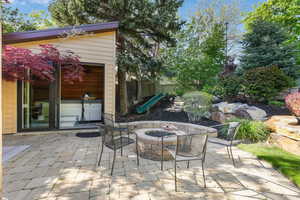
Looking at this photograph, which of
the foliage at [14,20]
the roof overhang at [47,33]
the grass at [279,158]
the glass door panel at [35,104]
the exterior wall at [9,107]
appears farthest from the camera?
the foliage at [14,20]

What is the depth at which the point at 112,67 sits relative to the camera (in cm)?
553

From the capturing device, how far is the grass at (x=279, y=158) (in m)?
2.58

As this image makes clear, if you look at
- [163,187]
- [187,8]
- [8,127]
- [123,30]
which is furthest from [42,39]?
[187,8]

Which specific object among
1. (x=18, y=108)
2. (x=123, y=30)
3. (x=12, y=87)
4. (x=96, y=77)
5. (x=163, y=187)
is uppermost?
(x=123, y=30)

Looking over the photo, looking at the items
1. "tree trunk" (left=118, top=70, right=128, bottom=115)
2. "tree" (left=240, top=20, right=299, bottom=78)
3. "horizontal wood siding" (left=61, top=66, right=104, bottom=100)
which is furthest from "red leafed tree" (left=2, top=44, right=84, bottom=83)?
"tree" (left=240, top=20, right=299, bottom=78)

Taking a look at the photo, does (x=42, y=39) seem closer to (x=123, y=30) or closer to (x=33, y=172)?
(x=123, y=30)

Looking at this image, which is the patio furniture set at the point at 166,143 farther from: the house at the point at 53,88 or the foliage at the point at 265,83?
the foliage at the point at 265,83

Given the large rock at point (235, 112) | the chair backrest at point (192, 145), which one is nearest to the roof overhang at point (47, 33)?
the large rock at point (235, 112)

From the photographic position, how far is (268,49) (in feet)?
26.6

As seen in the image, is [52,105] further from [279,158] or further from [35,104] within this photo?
[279,158]

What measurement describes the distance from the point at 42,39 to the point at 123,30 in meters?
3.18

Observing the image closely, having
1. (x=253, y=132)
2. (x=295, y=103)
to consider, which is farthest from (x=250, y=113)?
(x=295, y=103)

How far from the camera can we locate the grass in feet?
8.45

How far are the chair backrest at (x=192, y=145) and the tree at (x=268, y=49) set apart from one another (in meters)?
7.87
